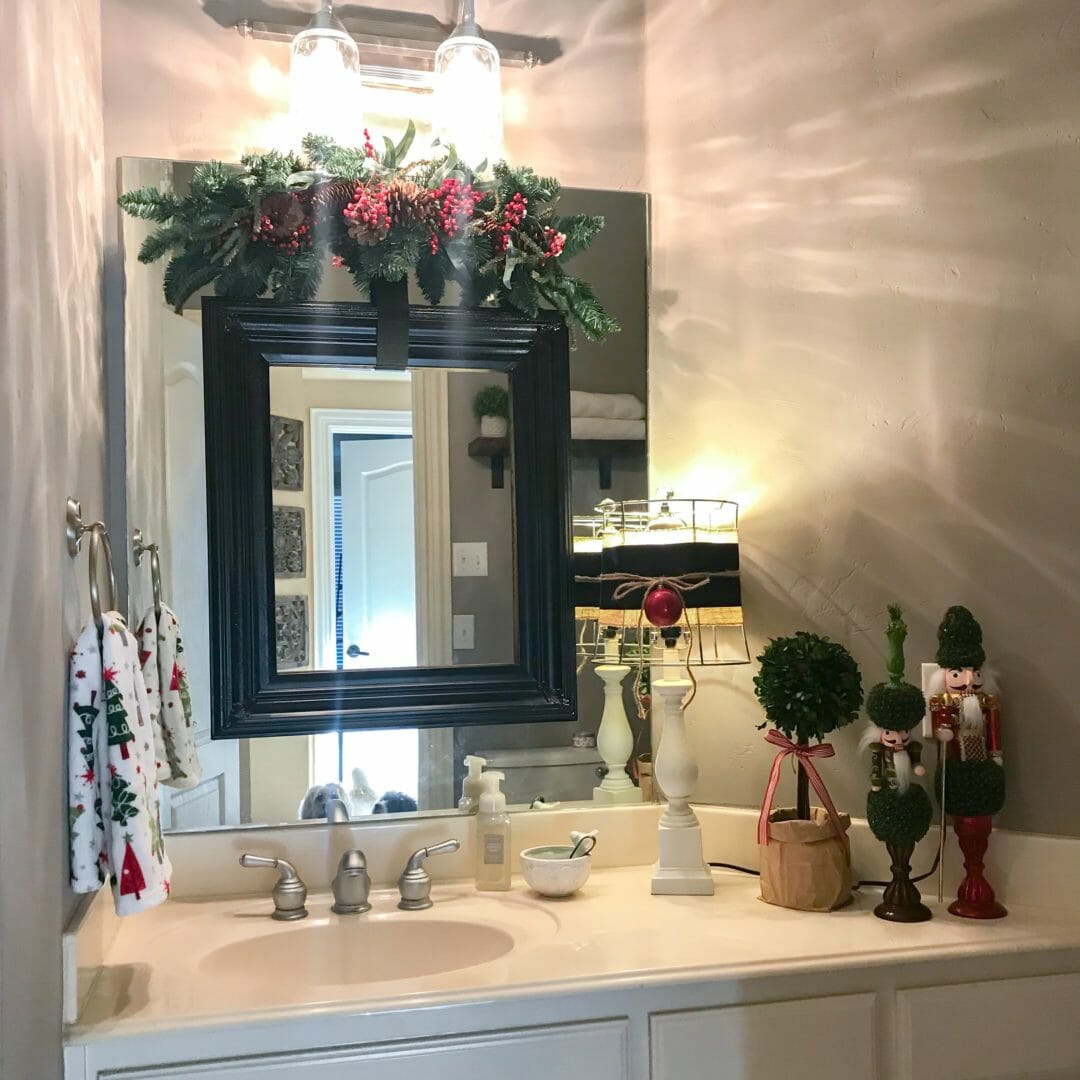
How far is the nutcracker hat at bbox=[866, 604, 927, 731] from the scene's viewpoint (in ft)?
5.16

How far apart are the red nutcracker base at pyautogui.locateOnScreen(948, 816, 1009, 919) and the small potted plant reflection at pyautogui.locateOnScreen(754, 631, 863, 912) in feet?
0.52

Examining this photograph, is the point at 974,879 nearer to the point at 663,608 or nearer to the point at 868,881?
the point at 868,881

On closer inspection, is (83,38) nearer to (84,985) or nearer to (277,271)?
(277,271)

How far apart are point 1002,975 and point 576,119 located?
1530 mm

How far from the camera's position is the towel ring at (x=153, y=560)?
154 cm

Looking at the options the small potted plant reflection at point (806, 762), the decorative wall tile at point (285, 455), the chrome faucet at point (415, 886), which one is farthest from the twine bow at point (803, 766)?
the decorative wall tile at point (285, 455)

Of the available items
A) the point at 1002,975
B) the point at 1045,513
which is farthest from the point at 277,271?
the point at 1002,975

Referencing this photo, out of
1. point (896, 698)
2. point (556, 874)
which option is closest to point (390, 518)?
point (556, 874)

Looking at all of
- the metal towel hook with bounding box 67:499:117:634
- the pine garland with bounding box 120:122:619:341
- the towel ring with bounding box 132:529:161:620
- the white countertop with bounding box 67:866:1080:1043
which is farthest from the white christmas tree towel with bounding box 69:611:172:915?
the pine garland with bounding box 120:122:619:341

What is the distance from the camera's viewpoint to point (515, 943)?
59.4 inches

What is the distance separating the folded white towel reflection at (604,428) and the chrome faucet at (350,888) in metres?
0.79

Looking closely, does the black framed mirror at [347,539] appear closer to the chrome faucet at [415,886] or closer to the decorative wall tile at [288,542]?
the decorative wall tile at [288,542]

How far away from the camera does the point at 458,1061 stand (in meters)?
1.29

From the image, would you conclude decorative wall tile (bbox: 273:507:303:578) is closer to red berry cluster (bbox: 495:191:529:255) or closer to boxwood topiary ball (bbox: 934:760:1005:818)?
red berry cluster (bbox: 495:191:529:255)
